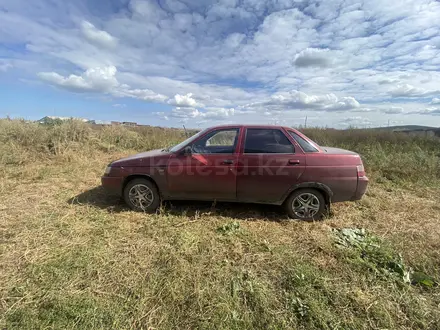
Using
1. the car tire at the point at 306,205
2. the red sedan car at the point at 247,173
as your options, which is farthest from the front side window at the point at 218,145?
the car tire at the point at 306,205

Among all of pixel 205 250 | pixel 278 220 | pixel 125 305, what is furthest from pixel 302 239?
pixel 125 305

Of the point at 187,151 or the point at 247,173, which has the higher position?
the point at 187,151

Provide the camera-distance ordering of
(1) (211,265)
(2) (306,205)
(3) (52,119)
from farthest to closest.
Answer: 1. (3) (52,119)
2. (2) (306,205)
3. (1) (211,265)

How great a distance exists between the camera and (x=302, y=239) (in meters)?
3.02

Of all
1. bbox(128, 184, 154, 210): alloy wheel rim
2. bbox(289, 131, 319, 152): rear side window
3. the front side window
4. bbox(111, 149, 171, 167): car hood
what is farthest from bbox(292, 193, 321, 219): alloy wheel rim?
bbox(128, 184, 154, 210): alloy wheel rim

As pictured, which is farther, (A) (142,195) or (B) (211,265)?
(A) (142,195)

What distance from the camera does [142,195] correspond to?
12.5 feet

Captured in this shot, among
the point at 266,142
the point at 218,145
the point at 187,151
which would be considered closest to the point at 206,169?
the point at 187,151

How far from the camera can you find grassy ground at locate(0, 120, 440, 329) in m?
1.84

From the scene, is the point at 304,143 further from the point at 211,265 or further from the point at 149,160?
the point at 149,160

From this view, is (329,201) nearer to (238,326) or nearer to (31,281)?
(238,326)

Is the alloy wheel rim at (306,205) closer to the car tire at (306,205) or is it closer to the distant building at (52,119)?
the car tire at (306,205)

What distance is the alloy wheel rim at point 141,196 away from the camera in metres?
3.79

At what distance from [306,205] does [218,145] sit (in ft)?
5.98
